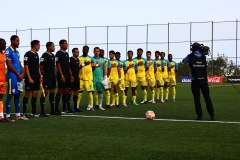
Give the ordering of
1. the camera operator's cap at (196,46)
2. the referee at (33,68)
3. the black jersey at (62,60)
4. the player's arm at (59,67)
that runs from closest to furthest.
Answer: the camera operator's cap at (196,46), the referee at (33,68), the player's arm at (59,67), the black jersey at (62,60)

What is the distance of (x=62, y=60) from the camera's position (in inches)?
550

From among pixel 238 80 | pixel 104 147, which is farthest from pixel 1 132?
pixel 238 80

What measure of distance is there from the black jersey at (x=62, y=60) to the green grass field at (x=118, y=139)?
2545 millimetres

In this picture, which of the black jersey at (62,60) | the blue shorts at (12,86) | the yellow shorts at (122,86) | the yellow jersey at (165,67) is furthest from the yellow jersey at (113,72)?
the blue shorts at (12,86)

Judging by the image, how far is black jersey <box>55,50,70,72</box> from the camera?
1388cm

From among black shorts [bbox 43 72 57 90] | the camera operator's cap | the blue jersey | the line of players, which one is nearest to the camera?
the blue jersey

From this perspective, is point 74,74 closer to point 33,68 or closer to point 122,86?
point 33,68

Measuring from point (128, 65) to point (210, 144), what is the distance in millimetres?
10787

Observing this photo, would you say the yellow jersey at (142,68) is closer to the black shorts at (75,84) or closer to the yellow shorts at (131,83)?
the yellow shorts at (131,83)

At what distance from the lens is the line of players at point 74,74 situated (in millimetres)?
11930

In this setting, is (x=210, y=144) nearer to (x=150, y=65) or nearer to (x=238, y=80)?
(x=150, y=65)

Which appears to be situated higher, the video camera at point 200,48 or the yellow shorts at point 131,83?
the video camera at point 200,48

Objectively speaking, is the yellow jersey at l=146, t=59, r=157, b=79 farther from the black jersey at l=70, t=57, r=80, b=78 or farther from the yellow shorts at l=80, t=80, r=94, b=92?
the black jersey at l=70, t=57, r=80, b=78

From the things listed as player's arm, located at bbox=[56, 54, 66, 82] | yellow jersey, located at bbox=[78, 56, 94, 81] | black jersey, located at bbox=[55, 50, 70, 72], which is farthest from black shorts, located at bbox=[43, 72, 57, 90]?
yellow jersey, located at bbox=[78, 56, 94, 81]
